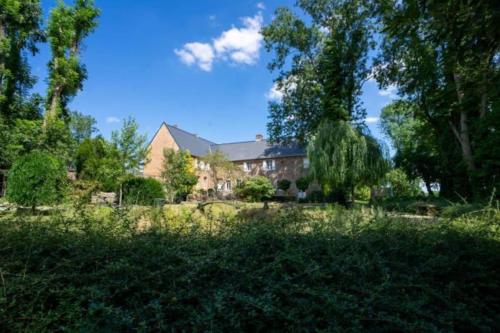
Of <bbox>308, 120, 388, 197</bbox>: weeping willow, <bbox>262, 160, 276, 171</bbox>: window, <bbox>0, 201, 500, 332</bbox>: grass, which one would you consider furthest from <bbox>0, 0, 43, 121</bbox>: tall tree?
<bbox>262, 160, 276, 171</bbox>: window

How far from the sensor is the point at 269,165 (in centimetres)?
3331

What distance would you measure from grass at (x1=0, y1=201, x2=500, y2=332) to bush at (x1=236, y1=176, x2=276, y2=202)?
2357 cm

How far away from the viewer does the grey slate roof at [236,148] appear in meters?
31.8

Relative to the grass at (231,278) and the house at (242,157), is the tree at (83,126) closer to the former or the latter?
the house at (242,157)

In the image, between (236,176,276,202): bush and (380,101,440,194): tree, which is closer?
(380,101,440,194): tree

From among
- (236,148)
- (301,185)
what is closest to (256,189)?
(301,185)

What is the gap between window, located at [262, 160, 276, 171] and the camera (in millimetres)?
33062

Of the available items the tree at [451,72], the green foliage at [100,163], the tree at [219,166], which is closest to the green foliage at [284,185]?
the tree at [219,166]

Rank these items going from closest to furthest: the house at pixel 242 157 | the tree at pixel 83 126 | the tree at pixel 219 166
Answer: the tree at pixel 219 166 → the house at pixel 242 157 → the tree at pixel 83 126

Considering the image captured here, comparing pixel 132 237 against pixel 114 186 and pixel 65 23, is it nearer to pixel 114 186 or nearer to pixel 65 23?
pixel 114 186

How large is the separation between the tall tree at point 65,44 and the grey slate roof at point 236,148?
12.8 m

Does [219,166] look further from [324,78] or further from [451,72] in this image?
[451,72]

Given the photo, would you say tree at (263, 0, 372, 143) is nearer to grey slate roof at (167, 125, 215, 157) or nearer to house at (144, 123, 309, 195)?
house at (144, 123, 309, 195)

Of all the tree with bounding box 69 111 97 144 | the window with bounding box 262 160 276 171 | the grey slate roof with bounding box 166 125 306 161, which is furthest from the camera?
the tree with bounding box 69 111 97 144
